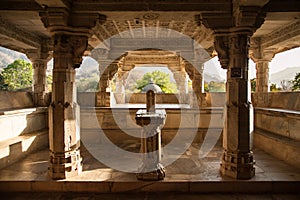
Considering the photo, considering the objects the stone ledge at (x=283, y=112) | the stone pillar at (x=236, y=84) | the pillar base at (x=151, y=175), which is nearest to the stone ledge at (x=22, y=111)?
the pillar base at (x=151, y=175)

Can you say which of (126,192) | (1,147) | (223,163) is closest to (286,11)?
(223,163)

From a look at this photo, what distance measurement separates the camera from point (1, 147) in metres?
4.84

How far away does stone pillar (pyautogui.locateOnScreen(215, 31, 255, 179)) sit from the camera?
433 cm

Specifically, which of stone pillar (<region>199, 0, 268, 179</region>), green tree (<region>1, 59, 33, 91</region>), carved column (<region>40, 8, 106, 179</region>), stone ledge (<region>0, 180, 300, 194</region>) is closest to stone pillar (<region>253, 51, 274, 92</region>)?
stone pillar (<region>199, 0, 268, 179</region>)

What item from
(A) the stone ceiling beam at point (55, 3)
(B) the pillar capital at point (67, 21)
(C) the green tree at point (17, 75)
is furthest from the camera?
(C) the green tree at point (17, 75)

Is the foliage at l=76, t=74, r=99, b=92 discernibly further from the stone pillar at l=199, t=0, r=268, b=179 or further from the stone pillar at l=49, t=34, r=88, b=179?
the stone pillar at l=199, t=0, r=268, b=179

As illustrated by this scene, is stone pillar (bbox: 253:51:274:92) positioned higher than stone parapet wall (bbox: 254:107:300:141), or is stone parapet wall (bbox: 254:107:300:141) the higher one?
stone pillar (bbox: 253:51:274:92)

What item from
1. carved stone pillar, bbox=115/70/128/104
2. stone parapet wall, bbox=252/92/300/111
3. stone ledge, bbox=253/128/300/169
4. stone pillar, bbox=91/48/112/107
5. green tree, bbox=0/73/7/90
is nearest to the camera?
stone ledge, bbox=253/128/300/169

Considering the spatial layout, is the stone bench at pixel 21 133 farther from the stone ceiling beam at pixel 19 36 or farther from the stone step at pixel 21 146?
the stone ceiling beam at pixel 19 36

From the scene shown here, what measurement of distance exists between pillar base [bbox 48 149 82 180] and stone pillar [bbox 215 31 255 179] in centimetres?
313

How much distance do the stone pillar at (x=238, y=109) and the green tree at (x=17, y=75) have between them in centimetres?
2345

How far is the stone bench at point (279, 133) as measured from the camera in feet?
16.6

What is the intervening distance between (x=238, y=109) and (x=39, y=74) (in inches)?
277

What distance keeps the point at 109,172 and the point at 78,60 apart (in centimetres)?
245
